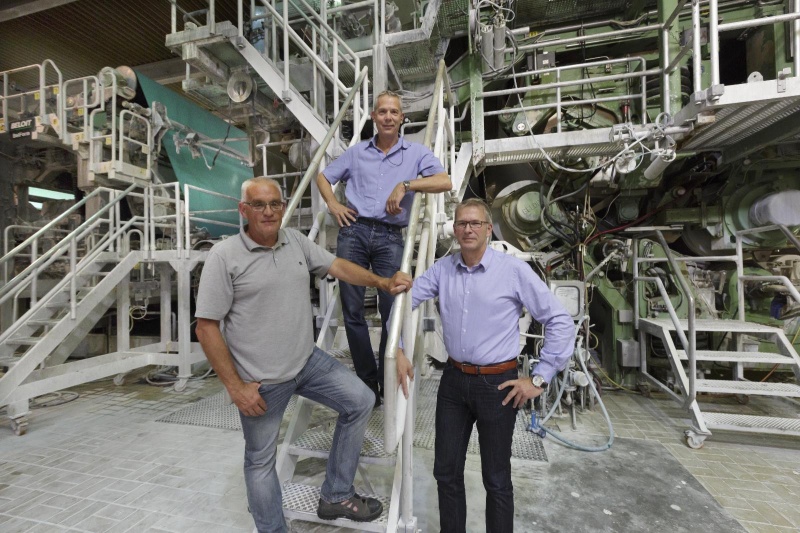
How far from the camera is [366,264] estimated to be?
2531 mm

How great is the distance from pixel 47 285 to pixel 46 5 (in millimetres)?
5705

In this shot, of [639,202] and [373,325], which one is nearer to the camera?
[373,325]

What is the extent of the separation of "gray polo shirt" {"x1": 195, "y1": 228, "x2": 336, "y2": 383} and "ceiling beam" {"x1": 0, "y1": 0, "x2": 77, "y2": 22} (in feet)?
31.5

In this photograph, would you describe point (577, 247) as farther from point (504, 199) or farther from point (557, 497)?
point (557, 497)

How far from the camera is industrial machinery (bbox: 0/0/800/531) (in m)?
3.81

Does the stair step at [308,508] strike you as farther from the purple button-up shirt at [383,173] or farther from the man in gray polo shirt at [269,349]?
the purple button-up shirt at [383,173]

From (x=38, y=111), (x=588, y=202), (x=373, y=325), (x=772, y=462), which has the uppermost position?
(x=38, y=111)

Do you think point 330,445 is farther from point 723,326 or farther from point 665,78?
Answer: point 665,78

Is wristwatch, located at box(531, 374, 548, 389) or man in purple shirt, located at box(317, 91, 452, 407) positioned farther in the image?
man in purple shirt, located at box(317, 91, 452, 407)

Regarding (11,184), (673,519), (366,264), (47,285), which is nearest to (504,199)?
(366,264)

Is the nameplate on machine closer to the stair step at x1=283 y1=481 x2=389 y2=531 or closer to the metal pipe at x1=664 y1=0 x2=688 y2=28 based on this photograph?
the stair step at x1=283 y1=481 x2=389 y2=531

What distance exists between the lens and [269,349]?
1820 mm

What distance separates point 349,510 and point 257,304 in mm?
1197

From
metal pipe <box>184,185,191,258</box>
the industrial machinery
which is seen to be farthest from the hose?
metal pipe <box>184,185,191,258</box>
